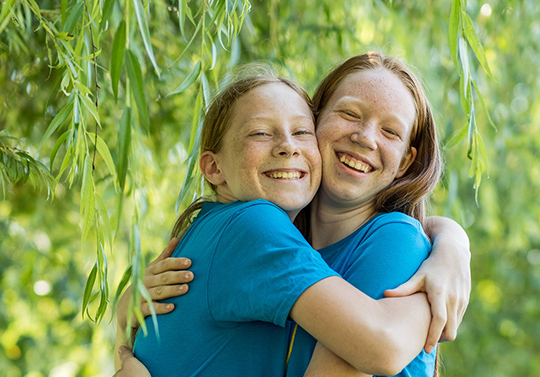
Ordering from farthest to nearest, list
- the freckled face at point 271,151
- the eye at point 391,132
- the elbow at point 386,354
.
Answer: the eye at point 391,132 → the freckled face at point 271,151 → the elbow at point 386,354

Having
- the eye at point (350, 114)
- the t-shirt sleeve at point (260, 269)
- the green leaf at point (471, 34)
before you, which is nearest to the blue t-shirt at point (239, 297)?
the t-shirt sleeve at point (260, 269)

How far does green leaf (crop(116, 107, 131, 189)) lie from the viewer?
73 centimetres

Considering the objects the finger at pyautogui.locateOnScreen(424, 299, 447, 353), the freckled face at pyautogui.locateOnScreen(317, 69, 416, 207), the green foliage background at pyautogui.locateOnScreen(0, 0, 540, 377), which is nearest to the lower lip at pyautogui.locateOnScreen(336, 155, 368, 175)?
the freckled face at pyautogui.locateOnScreen(317, 69, 416, 207)

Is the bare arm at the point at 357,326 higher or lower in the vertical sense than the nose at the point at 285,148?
lower

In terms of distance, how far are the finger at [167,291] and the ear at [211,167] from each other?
0.26 metres

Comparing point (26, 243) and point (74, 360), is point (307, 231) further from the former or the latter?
point (74, 360)

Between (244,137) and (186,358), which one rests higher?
(244,137)

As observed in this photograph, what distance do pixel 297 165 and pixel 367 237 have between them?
0.64 feet

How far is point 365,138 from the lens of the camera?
1253 mm

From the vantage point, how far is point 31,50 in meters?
2.01

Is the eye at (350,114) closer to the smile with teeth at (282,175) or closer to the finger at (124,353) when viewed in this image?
the smile with teeth at (282,175)

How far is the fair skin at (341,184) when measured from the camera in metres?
0.89

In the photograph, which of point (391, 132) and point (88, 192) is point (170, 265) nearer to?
point (88, 192)

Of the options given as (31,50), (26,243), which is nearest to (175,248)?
(31,50)
